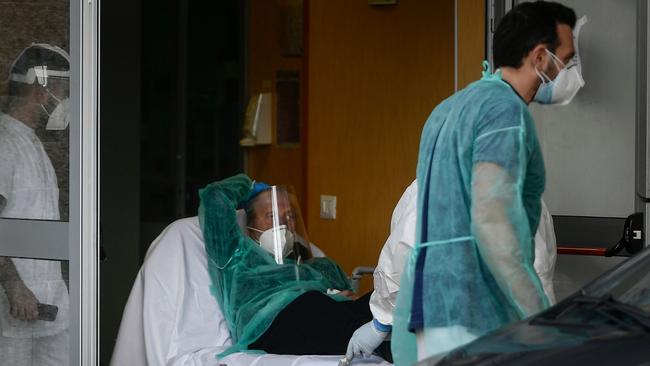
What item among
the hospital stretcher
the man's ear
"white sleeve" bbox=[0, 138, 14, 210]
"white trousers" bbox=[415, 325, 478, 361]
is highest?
the man's ear

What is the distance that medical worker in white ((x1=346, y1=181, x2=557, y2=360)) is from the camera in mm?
Result: 3328

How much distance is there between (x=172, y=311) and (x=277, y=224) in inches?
26.1

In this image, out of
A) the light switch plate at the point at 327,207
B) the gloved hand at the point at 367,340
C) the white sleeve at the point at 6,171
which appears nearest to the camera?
the gloved hand at the point at 367,340

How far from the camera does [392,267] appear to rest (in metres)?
3.39

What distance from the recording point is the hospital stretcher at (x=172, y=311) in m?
4.13

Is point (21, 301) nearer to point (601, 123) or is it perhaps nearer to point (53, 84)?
point (53, 84)

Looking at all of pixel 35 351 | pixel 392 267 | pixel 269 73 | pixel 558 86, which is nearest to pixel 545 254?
pixel 392 267

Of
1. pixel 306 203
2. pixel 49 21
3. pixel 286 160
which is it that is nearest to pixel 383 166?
pixel 306 203

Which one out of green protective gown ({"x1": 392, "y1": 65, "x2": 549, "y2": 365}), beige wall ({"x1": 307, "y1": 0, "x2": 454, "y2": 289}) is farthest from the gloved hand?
beige wall ({"x1": 307, "y1": 0, "x2": 454, "y2": 289})

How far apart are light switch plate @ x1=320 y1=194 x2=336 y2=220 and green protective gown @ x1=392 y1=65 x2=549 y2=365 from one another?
3181mm

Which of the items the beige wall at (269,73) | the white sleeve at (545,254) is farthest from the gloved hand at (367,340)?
the beige wall at (269,73)

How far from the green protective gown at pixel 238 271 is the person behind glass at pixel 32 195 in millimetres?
657

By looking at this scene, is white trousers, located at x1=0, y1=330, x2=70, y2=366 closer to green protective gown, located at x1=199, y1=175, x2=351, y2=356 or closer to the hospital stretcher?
the hospital stretcher

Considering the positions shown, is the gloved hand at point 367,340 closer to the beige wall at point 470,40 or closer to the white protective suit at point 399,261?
the white protective suit at point 399,261
